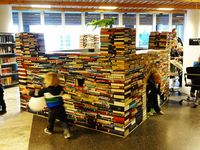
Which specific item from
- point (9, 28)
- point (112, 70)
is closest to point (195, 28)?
point (112, 70)

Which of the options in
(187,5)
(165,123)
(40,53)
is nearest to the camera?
(165,123)

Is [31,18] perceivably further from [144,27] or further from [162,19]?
[162,19]

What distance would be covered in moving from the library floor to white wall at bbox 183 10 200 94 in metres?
2.09

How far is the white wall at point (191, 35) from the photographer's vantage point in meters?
6.54

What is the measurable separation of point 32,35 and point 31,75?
94 cm

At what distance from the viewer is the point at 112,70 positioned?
3.77 m

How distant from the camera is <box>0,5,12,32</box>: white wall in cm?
856

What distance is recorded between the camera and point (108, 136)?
156 inches

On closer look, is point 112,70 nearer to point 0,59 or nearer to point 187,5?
point 187,5

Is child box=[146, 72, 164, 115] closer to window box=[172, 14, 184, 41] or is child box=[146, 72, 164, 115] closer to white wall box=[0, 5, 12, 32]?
white wall box=[0, 5, 12, 32]

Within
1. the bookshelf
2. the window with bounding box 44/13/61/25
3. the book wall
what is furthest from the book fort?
the window with bounding box 44/13/61/25

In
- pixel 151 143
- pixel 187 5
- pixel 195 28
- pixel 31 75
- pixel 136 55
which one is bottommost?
pixel 151 143

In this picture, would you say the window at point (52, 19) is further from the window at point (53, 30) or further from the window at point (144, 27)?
the window at point (144, 27)

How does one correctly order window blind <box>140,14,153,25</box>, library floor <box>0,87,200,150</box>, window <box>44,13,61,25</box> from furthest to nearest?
1. window blind <box>140,14,153,25</box>
2. window <box>44,13,61,25</box>
3. library floor <box>0,87,200,150</box>
